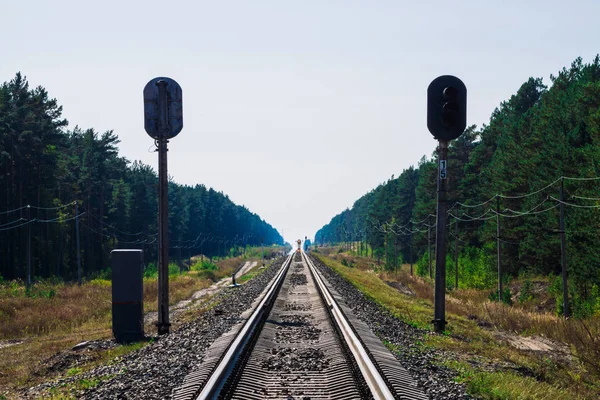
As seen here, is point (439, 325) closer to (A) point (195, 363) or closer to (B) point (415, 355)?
(B) point (415, 355)

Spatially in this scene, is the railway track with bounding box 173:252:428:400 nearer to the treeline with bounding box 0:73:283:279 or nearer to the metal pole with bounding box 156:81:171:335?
the metal pole with bounding box 156:81:171:335

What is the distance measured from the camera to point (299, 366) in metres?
8.53

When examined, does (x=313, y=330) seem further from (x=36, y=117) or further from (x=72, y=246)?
(x=72, y=246)

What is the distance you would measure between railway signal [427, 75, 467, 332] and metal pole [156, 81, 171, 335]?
21.8 feet

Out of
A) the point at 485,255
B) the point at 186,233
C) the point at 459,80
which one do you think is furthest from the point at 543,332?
the point at 186,233

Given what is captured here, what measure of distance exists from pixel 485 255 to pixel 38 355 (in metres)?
41.7

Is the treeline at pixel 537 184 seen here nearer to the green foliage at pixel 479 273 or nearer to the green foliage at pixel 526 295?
the green foliage at pixel 479 273

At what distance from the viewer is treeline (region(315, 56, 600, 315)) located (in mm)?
29416

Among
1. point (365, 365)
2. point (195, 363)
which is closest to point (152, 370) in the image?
point (195, 363)

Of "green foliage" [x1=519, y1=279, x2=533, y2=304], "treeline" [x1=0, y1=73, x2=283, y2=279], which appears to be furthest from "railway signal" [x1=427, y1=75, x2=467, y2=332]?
"treeline" [x1=0, y1=73, x2=283, y2=279]

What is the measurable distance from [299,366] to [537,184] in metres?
33.1

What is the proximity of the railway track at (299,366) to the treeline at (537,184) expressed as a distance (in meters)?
16.5

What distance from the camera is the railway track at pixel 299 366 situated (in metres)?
6.93

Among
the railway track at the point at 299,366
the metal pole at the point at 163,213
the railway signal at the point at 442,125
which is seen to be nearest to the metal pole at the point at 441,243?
the railway signal at the point at 442,125
